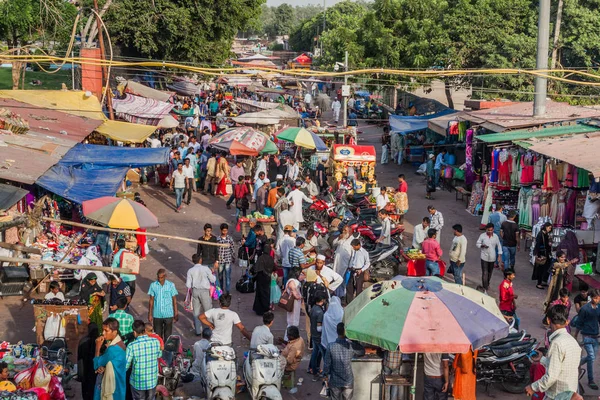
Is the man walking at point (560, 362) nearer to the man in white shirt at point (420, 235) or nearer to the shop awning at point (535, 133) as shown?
the man in white shirt at point (420, 235)

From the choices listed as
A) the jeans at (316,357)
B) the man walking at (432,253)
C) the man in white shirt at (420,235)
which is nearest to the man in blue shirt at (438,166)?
the man in white shirt at (420,235)

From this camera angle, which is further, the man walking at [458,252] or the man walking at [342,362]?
the man walking at [458,252]

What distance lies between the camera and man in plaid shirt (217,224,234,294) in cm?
1446

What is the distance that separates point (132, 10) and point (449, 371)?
3020 centimetres

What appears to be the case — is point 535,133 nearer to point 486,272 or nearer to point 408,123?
point 486,272

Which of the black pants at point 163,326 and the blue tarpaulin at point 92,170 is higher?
the blue tarpaulin at point 92,170

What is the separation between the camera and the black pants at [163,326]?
12.0 metres

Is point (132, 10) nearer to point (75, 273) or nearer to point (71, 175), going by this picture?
point (71, 175)

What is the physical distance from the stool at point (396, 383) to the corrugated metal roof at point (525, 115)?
44.6 ft

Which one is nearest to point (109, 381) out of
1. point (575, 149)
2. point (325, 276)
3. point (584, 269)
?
point (325, 276)

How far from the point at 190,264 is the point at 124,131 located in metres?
5.57

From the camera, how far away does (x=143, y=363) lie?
9.44 metres

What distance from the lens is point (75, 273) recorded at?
1460cm

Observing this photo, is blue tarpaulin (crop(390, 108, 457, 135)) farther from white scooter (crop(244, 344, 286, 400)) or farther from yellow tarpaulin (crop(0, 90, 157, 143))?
white scooter (crop(244, 344, 286, 400))
